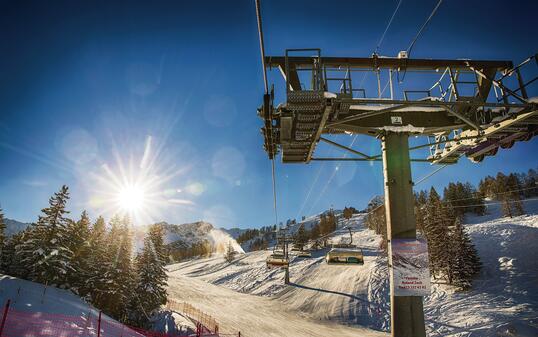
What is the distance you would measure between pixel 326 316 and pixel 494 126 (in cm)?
4148

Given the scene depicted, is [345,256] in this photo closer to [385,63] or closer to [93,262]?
[385,63]

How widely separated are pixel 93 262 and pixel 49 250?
221 inches

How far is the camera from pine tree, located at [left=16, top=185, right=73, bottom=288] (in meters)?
31.8

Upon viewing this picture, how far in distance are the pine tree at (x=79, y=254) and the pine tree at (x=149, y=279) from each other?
5.41 meters

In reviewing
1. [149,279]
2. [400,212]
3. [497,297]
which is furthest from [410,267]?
[497,297]

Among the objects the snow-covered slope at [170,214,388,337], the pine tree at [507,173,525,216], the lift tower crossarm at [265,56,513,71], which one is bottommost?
the snow-covered slope at [170,214,388,337]

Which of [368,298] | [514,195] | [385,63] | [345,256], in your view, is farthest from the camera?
[514,195]

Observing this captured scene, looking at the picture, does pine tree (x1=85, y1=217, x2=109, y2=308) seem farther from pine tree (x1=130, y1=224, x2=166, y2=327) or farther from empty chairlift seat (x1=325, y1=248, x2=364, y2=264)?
empty chairlift seat (x1=325, y1=248, x2=364, y2=264)

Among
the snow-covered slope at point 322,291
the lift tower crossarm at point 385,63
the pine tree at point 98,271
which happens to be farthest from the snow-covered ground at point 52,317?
the lift tower crossarm at point 385,63

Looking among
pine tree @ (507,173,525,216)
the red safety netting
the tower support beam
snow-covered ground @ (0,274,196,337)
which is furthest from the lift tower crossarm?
pine tree @ (507,173,525,216)

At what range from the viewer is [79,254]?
123ft

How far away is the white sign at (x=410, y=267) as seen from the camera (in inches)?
346

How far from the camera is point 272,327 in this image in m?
38.8

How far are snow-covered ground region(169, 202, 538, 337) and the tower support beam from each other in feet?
95.1
